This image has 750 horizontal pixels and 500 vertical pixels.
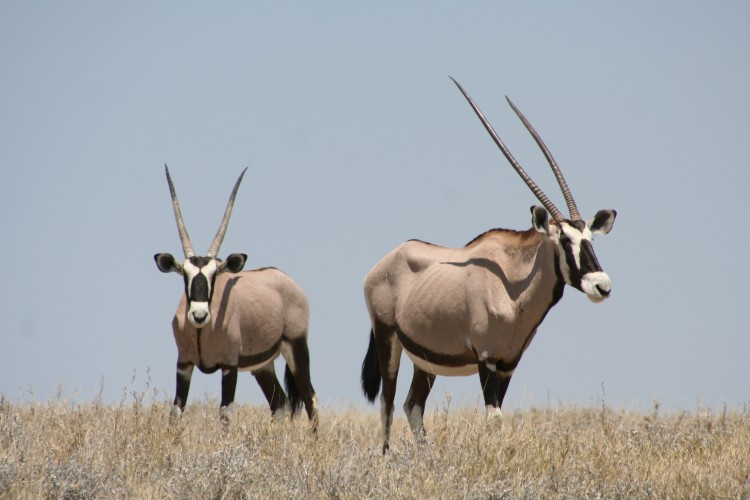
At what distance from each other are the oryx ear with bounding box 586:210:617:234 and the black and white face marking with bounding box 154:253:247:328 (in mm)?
4185

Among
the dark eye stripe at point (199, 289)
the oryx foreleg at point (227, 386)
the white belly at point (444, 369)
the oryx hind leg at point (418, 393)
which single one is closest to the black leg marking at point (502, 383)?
the white belly at point (444, 369)

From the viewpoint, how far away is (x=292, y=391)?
13453 millimetres

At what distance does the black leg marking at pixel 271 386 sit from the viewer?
13.5 m

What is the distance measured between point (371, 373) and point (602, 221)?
11.2ft

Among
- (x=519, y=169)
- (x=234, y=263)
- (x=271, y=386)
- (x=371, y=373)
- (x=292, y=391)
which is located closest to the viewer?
(x=519, y=169)

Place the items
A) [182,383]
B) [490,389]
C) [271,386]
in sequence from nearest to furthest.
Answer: [490,389], [182,383], [271,386]

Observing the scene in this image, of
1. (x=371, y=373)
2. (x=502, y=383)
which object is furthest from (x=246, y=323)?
(x=502, y=383)

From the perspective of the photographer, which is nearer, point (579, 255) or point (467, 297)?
point (579, 255)

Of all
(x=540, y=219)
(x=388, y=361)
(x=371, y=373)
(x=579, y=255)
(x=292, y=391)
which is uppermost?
(x=540, y=219)

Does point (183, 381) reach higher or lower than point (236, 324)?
lower

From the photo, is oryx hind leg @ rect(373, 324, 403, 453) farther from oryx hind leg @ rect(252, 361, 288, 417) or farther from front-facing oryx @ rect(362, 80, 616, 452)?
oryx hind leg @ rect(252, 361, 288, 417)

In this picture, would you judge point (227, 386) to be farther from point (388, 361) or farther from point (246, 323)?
point (388, 361)

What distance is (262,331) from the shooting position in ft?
41.5

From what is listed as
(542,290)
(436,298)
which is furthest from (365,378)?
(542,290)
